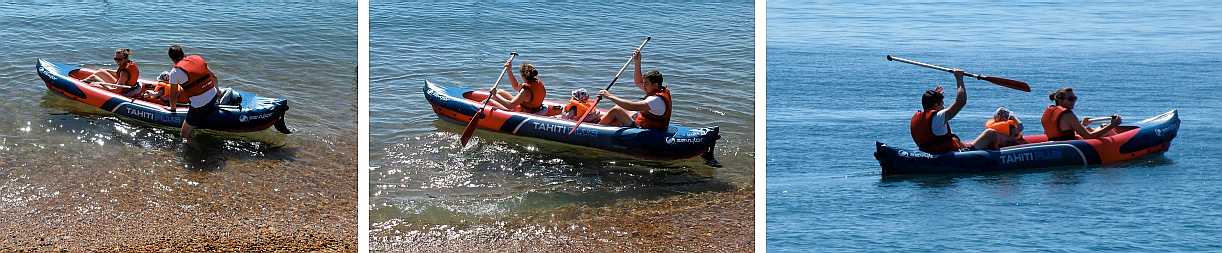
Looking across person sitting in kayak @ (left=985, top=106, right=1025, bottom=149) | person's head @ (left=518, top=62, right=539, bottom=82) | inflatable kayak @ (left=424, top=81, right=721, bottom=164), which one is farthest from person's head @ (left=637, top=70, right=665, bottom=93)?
person sitting in kayak @ (left=985, top=106, right=1025, bottom=149)

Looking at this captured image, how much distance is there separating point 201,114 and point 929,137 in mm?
3088

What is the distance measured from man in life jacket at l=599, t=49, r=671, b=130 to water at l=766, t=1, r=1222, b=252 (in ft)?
1.90

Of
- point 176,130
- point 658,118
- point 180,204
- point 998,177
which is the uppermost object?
point 658,118

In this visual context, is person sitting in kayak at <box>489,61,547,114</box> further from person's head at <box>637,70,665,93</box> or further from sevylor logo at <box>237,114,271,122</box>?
sevylor logo at <box>237,114,271,122</box>

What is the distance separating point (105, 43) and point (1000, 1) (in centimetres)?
Answer: 486

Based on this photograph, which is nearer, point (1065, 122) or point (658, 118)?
point (658, 118)

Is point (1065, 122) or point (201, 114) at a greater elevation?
point (1065, 122)

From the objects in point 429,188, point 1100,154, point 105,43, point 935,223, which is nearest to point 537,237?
point 429,188

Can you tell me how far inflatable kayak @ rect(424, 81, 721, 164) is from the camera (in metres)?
6.30

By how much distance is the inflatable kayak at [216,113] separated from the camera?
6824mm

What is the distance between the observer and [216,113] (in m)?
6.79

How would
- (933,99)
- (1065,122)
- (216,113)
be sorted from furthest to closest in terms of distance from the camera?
(216,113)
(1065,122)
(933,99)

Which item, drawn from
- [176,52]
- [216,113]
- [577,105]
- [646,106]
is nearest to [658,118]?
[646,106]

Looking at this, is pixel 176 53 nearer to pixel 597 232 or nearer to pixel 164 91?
pixel 164 91
